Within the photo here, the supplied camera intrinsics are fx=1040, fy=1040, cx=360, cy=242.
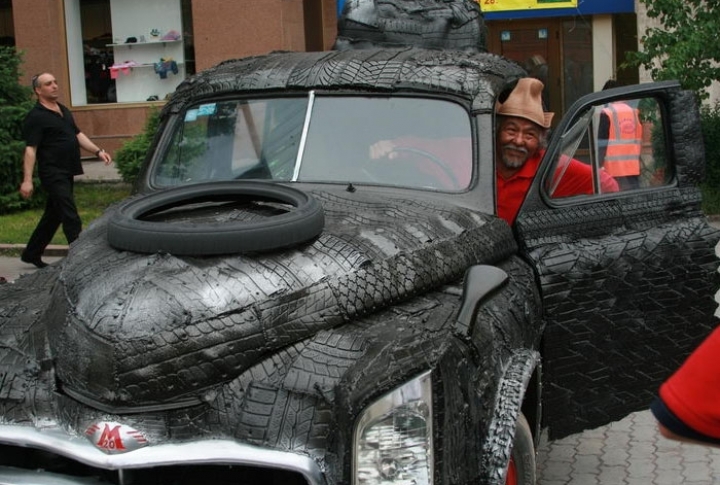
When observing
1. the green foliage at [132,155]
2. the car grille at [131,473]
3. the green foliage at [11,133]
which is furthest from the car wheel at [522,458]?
the green foliage at [11,133]

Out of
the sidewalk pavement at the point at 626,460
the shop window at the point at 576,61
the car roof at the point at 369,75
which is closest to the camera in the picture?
the car roof at the point at 369,75

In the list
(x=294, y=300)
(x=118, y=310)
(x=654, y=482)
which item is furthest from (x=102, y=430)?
(x=654, y=482)

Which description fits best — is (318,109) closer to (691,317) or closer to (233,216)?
(233,216)

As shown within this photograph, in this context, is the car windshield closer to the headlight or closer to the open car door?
the open car door

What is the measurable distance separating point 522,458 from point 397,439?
0.87 meters

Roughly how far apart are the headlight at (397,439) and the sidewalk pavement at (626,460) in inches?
82.6

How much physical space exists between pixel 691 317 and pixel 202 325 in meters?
2.48

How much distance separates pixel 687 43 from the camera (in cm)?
1258

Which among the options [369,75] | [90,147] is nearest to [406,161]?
[369,75]

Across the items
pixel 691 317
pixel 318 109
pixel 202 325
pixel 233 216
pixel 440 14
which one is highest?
pixel 440 14

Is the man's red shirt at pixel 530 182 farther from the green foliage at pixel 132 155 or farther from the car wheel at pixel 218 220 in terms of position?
the green foliage at pixel 132 155

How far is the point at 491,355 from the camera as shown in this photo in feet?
11.5

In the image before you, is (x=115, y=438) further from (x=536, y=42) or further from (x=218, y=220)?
(x=536, y=42)

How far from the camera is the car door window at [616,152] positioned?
4691mm
